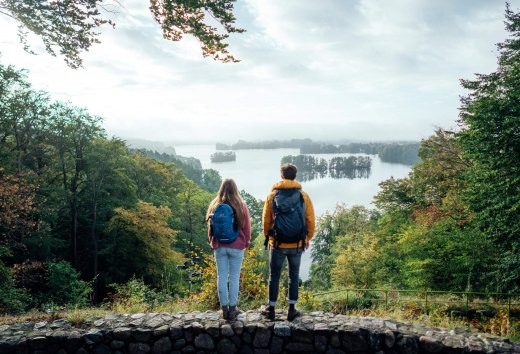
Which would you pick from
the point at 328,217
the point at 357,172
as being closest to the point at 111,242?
the point at 328,217

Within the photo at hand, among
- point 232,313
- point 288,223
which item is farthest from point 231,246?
point 232,313

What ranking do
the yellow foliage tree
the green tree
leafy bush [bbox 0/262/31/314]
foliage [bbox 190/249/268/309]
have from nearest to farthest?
foliage [bbox 190/249/268/309] < leafy bush [bbox 0/262/31/314] < the green tree < the yellow foliage tree

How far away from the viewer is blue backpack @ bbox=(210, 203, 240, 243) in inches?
171

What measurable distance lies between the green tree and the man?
11105mm

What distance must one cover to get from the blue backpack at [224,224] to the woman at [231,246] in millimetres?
49

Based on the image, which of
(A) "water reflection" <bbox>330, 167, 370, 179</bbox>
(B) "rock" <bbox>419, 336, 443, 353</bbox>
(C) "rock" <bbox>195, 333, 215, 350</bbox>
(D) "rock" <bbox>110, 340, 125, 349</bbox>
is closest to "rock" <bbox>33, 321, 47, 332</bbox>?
(D) "rock" <bbox>110, 340, 125, 349</bbox>

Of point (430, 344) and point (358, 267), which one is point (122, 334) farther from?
point (358, 267)

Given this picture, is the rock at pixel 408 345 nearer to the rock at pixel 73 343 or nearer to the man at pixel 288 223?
the man at pixel 288 223

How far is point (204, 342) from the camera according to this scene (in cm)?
438

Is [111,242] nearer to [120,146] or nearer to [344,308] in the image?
[120,146]

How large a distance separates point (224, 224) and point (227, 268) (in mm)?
655

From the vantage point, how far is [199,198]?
37.7m

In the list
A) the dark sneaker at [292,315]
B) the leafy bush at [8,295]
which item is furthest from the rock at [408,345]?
the leafy bush at [8,295]

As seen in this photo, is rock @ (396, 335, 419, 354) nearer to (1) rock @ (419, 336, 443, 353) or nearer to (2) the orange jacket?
(1) rock @ (419, 336, 443, 353)
